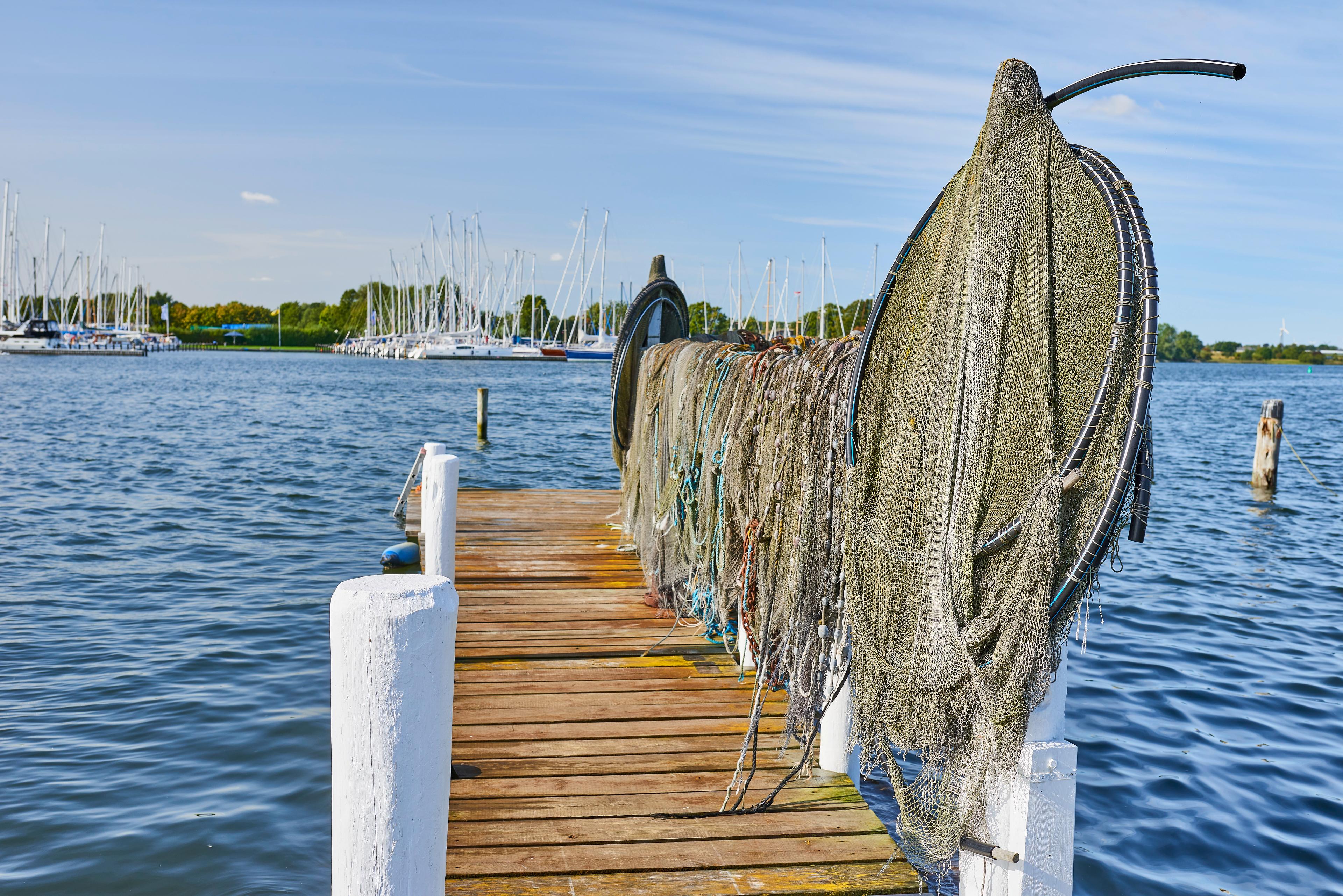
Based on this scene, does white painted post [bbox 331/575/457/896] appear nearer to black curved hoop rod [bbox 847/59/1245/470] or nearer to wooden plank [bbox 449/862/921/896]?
wooden plank [bbox 449/862/921/896]

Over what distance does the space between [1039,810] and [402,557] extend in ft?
26.5

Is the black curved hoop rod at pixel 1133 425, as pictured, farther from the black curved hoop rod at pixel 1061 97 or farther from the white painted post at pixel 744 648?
the white painted post at pixel 744 648

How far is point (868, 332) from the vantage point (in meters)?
3.33

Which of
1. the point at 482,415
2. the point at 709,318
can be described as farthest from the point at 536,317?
the point at 482,415

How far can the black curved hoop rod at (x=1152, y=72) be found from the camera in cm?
264

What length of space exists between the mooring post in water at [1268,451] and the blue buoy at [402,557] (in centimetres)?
1779

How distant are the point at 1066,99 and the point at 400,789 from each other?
2.66 metres

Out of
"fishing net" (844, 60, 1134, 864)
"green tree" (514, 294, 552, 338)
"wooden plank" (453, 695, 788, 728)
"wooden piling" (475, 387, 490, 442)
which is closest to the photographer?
"fishing net" (844, 60, 1134, 864)

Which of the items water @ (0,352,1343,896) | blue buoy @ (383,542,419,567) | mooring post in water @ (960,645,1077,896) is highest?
mooring post in water @ (960,645,1077,896)

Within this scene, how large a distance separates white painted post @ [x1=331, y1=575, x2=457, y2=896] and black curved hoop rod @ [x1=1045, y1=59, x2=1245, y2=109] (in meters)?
2.34

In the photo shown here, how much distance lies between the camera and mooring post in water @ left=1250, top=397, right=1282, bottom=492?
65.3 ft

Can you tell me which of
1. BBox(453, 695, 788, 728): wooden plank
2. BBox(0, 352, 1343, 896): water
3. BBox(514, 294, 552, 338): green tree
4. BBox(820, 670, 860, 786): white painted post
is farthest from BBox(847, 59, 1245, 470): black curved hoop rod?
BBox(514, 294, 552, 338): green tree

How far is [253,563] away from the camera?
11844mm

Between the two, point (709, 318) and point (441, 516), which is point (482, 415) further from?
point (709, 318)
